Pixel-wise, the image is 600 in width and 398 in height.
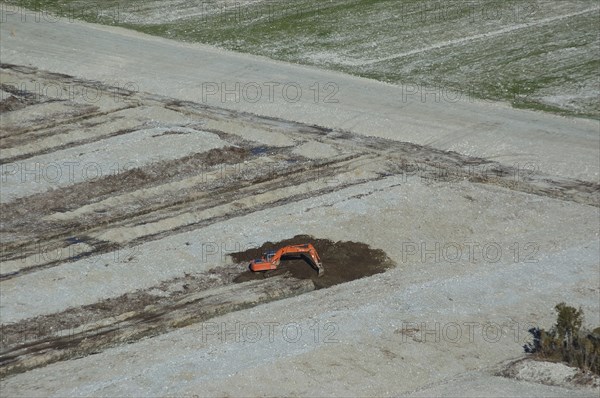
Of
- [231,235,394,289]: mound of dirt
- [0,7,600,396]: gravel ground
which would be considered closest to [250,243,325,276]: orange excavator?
[231,235,394,289]: mound of dirt

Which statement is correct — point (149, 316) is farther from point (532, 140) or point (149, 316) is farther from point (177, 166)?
point (532, 140)

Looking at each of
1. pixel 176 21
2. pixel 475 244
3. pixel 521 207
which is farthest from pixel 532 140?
pixel 176 21

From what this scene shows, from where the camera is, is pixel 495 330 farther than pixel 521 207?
No

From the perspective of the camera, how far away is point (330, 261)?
27.0m

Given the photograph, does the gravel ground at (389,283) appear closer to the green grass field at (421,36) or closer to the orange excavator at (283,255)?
the orange excavator at (283,255)

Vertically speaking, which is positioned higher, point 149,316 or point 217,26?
point 217,26

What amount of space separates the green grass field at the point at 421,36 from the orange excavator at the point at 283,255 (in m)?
13.7

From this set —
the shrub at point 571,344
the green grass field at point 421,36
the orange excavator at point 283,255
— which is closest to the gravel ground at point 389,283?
the shrub at point 571,344

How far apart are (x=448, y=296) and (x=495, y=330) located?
173 centimetres

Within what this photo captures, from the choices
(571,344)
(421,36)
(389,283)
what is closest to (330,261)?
(389,283)

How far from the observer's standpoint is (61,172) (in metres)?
32.7

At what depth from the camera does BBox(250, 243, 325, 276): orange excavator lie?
26406 millimetres

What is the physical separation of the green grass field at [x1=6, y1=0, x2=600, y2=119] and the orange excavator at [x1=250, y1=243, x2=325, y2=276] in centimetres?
1372

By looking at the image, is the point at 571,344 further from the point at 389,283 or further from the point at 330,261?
the point at 330,261
